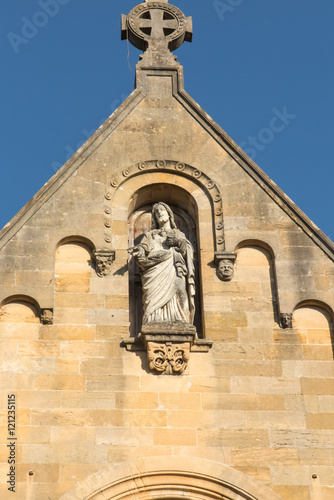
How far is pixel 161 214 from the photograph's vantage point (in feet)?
66.1

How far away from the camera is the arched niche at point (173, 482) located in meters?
16.9

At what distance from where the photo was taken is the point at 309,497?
55.9 ft

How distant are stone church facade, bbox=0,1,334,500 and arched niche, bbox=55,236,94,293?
0.09 feet

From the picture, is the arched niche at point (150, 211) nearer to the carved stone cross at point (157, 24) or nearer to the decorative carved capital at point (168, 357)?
the decorative carved capital at point (168, 357)

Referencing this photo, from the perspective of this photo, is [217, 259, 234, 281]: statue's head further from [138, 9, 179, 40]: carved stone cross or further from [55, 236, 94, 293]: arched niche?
[138, 9, 179, 40]: carved stone cross

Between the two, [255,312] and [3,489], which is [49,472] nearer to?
[3,489]

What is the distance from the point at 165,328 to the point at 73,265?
7.01 feet

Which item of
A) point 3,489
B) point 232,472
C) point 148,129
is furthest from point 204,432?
point 148,129

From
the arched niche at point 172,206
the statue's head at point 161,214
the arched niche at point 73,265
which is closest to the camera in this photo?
the arched niche at point 73,265

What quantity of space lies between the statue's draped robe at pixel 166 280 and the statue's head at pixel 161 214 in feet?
1.59

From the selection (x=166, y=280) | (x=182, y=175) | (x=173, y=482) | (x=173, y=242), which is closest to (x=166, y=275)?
(x=166, y=280)

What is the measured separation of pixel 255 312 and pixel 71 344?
10.2 ft

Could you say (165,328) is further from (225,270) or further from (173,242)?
(173,242)

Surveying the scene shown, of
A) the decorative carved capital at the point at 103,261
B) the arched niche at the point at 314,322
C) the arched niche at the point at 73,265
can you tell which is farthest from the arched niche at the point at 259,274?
the arched niche at the point at 73,265
